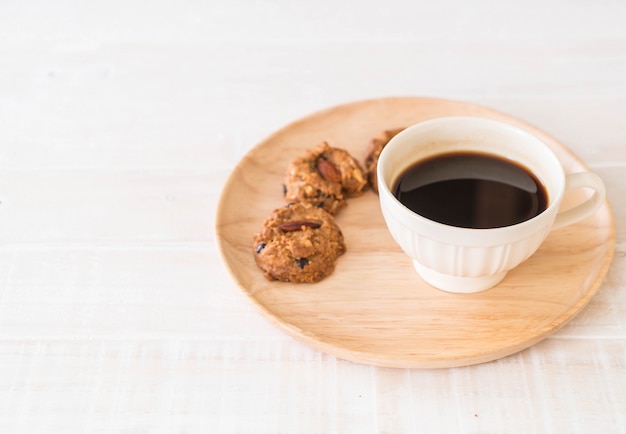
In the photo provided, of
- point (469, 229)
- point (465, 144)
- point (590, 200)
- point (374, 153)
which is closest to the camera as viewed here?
point (469, 229)

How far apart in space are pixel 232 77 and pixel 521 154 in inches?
35.2

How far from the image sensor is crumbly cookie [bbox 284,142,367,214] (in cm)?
147

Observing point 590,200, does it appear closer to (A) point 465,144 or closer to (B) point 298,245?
(A) point 465,144

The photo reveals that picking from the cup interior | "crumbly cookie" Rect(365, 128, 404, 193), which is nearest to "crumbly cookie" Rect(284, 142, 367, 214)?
"crumbly cookie" Rect(365, 128, 404, 193)

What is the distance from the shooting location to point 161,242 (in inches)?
59.5

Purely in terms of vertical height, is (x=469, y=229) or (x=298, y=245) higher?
(x=469, y=229)

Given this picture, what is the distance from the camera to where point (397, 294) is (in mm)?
1328

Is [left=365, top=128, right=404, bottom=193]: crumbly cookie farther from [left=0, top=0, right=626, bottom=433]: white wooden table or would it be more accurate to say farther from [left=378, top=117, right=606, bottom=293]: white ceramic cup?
[left=0, top=0, right=626, bottom=433]: white wooden table

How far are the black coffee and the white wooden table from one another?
0.22 meters

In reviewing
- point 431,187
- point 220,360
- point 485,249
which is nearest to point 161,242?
point 220,360

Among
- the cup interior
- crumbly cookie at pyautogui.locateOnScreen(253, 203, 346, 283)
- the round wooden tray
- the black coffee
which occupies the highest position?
the cup interior

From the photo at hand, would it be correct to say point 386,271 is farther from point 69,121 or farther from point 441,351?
point 69,121

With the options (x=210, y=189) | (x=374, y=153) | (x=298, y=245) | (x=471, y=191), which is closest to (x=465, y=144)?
(x=471, y=191)

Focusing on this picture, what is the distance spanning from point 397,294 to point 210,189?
20.3 inches
